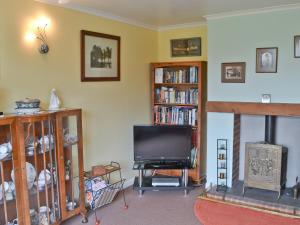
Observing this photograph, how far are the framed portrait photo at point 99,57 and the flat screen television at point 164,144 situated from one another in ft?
2.85

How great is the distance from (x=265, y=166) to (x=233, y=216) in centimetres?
74

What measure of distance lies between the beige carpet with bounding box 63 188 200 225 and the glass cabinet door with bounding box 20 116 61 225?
1.51 ft

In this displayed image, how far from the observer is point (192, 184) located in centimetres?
428

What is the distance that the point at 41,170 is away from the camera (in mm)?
2908

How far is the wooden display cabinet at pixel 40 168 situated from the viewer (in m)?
2.58

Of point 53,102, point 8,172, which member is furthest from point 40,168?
point 53,102

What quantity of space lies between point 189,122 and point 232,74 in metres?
0.98

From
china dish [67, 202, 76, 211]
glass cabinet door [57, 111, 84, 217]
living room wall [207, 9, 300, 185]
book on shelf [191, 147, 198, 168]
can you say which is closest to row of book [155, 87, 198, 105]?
living room wall [207, 9, 300, 185]

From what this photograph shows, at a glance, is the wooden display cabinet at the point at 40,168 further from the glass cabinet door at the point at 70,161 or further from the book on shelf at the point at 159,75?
the book on shelf at the point at 159,75

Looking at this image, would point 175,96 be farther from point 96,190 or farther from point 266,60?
point 96,190

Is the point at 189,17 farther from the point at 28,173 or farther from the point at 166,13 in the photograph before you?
the point at 28,173

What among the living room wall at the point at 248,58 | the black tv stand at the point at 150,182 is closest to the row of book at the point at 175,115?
the living room wall at the point at 248,58

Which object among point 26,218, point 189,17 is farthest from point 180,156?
point 26,218

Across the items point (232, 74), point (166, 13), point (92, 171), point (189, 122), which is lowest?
point (92, 171)
